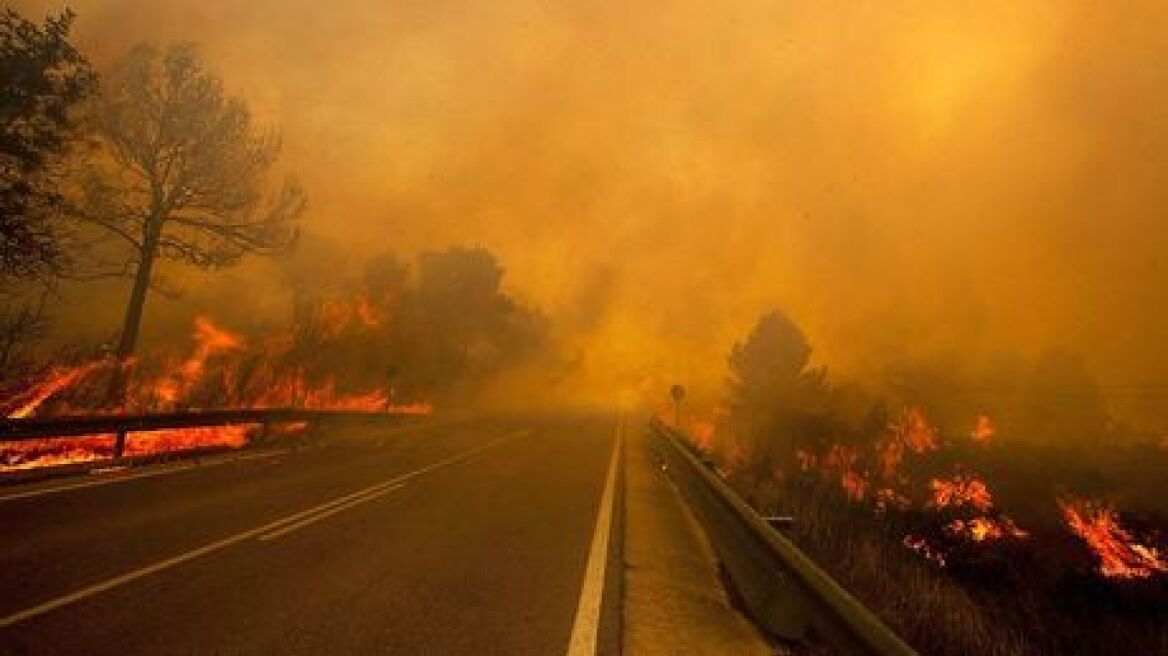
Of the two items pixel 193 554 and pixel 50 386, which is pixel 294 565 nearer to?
pixel 193 554

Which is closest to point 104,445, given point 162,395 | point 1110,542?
point 162,395

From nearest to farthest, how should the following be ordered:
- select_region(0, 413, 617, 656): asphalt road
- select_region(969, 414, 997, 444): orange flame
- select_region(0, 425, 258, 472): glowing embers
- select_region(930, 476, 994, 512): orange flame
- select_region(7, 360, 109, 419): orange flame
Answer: select_region(0, 413, 617, 656): asphalt road, select_region(0, 425, 258, 472): glowing embers, select_region(7, 360, 109, 419): orange flame, select_region(930, 476, 994, 512): orange flame, select_region(969, 414, 997, 444): orange flame

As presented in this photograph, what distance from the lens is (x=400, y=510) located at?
10352mm

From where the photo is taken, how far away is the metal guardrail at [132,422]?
41.4 ft

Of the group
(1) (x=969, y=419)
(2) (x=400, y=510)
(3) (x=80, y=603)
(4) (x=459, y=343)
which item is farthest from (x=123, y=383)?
(1) (x=969, y=419)

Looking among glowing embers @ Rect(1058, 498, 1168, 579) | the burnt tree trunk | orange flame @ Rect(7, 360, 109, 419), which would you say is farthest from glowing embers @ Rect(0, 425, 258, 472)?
glowing embers @ Rect(1058, 498, 1168, 579)

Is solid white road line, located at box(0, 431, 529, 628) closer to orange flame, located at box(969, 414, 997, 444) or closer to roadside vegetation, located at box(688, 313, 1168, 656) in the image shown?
roadside vegetation, located at box(688, 313, 1168, 656)

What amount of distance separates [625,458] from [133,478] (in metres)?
12.1

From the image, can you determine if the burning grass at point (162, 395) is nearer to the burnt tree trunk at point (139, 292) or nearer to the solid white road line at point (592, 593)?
the burnt tree trunk at point (139, 292)

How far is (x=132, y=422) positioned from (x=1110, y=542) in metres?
78.3

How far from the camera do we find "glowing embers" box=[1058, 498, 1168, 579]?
178 feet

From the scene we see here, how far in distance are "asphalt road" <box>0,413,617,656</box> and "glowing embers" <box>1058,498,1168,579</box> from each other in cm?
5004

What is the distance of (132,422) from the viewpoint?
15359mm

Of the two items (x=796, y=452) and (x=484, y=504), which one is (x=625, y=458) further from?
(x=796, y=452)
